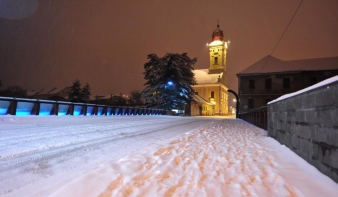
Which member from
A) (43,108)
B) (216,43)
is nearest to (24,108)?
(43,108)

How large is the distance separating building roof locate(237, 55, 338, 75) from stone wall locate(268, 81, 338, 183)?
36.6 meters

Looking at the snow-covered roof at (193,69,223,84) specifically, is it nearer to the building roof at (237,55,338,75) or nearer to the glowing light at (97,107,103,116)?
the building roof at (237,55,338,75)

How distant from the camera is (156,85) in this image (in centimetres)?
4309

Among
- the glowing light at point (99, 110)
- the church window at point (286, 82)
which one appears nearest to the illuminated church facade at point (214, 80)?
the church window at point (286, 82)

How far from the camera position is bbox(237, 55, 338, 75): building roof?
3588cm

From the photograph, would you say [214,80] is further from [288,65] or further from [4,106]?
[4,106]

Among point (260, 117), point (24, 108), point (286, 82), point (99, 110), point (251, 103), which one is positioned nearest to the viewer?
point (260, 117)

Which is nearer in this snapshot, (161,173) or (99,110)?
(161,173)

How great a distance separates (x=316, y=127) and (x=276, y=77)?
38.3 m

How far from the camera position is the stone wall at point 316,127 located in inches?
110

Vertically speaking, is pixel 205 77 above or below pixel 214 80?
above

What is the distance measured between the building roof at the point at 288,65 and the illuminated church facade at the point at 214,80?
2331 cm

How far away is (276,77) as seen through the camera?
122 feet

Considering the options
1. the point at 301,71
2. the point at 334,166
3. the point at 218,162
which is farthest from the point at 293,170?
the point at 301,71
